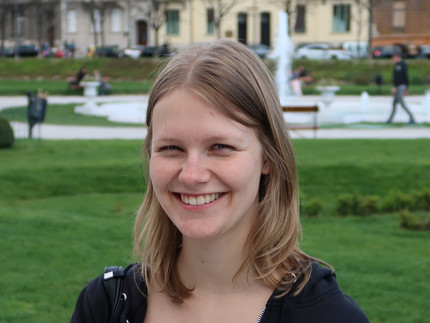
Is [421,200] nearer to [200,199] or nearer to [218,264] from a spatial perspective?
[218,264]

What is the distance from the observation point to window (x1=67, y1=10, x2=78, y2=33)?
72.0 metres

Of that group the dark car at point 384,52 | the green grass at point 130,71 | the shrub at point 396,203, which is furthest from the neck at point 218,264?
the dark car at point 384,52

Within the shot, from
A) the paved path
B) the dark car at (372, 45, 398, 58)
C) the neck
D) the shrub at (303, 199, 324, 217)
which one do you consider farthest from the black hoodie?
the dark car at (372, 45, 398, 58)

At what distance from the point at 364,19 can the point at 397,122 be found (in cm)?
4511

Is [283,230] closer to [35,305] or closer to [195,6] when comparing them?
[35,305]

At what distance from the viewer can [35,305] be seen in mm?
5348

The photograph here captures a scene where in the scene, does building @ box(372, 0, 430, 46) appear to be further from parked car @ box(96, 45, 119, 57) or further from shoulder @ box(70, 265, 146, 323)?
shoulder @ box(70, 265, 146, 323)

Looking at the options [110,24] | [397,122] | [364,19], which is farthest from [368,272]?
[110,24]

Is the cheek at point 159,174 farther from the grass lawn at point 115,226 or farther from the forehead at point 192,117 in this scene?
the grass lawn at point 115,226

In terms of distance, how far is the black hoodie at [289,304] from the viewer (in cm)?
182

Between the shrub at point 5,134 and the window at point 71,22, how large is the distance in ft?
196

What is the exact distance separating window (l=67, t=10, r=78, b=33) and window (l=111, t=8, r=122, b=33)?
393 centimetres

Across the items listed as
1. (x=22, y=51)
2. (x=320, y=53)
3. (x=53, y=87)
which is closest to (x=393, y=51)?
(x=320, y=53)

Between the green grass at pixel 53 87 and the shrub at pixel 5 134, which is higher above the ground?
the shrub at pixel 5 134
